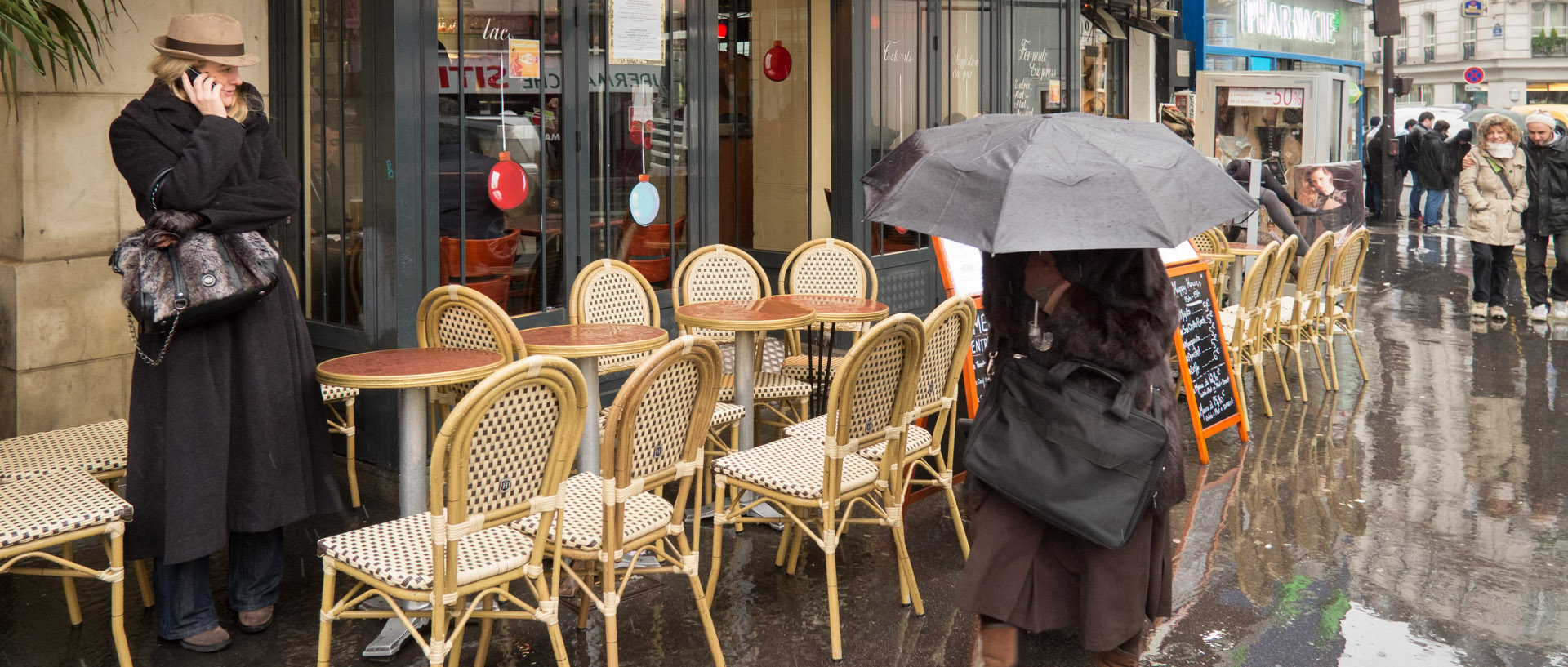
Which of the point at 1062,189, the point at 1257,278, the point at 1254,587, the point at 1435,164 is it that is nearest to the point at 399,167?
the point at 1062,189

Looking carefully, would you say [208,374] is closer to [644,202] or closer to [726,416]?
[726,416]

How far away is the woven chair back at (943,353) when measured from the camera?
175 inches

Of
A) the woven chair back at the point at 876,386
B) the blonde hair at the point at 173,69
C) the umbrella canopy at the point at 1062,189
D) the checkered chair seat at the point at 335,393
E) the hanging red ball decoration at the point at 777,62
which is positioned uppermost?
the hanging red ball decoration at the point at 777,62

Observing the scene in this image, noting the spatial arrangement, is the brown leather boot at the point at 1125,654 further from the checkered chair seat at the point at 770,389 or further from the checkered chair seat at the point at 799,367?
the checkered chair seat at the point at 799,367

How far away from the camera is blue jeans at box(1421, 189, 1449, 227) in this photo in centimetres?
1991

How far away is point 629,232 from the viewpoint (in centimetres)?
685

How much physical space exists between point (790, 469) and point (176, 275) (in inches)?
77.9

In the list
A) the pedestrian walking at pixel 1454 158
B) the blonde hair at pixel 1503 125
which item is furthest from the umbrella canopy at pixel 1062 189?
the pedestrian walking at pixel 1454 158

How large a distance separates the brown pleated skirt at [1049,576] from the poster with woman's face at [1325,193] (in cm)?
890

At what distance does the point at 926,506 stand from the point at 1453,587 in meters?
2.08

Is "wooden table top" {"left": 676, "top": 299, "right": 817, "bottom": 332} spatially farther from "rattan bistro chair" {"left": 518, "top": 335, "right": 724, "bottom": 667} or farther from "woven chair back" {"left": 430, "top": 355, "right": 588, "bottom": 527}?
"woven chair back" {"left": 430, "top": 355, "right": 588, "bottom": 527}

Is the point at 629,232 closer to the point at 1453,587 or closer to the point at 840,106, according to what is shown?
the point at 840,106

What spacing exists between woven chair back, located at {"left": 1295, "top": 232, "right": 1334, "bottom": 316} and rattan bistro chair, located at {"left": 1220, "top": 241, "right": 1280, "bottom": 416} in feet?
1.60

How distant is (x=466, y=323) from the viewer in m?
4.58
